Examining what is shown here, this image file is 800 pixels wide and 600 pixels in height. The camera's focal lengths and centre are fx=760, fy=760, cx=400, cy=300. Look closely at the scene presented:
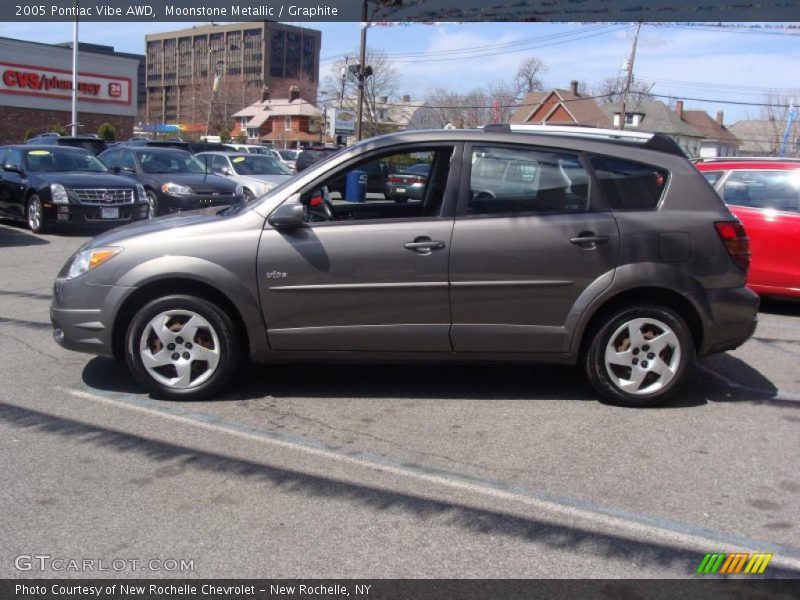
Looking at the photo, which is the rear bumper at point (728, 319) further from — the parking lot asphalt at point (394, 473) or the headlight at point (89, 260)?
the headlight at point (89, 260)

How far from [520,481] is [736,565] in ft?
3.62

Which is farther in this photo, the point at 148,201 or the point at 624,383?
the point at 148,201

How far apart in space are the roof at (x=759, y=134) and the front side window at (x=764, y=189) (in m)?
70.4

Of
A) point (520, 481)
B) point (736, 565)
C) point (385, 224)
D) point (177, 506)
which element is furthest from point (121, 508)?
point (736, 565)

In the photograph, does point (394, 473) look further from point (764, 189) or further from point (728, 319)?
point (764, 189)

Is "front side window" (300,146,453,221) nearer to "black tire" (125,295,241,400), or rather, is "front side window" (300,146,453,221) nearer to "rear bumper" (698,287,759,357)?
"black tire" (125,295,241,400)

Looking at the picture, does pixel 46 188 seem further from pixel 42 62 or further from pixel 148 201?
pixel 42 62

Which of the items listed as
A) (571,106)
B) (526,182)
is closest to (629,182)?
(526,182)

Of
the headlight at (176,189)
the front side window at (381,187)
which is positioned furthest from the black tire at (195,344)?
the headlight at (176,189)

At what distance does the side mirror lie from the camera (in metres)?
4.80

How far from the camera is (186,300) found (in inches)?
192

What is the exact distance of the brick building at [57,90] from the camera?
40.9 meters

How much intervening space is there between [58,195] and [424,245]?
409 inches
